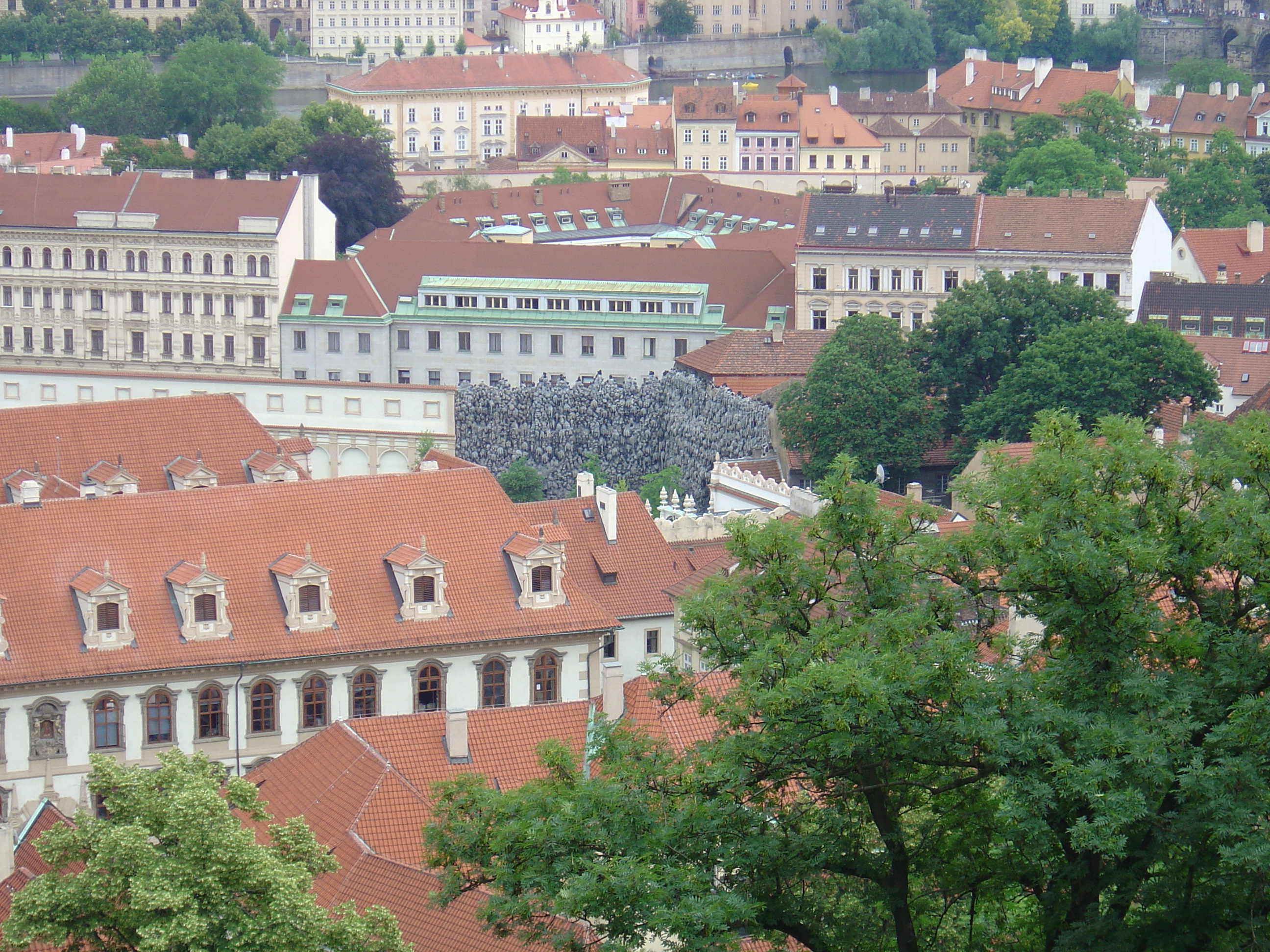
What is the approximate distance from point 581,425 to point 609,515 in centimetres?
4151

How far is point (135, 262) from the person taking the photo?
123188 mm

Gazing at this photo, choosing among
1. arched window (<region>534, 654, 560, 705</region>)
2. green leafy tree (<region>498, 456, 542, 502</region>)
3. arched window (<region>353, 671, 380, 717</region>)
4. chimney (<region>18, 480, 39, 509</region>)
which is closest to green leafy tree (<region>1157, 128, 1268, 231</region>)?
green leafy tree (<region>498, 456, 542, 502</region>)

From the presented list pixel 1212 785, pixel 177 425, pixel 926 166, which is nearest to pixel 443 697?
pixel 177 425

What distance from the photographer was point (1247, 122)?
18800 cm

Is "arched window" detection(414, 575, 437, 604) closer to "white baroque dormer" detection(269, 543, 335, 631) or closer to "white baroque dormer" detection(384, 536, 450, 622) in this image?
"white baroque dormer" detection(384, 536, 450, 622)

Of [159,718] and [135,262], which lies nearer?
[159,718]

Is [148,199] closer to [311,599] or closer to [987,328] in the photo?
[987,328]

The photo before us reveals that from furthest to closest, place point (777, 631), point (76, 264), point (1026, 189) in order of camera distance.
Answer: point (1026, 189), point (76, 264), point (777, 631)

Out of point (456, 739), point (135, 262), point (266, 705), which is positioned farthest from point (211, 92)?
point (456, 739)

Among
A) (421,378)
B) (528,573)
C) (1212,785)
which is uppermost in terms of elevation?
(1212,785)

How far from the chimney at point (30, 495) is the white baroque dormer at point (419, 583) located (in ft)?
25.1

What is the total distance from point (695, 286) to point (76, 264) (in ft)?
96.4

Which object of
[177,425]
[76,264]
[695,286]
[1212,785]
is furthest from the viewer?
[76,264]

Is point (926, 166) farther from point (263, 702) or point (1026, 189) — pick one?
point (263, 702)
